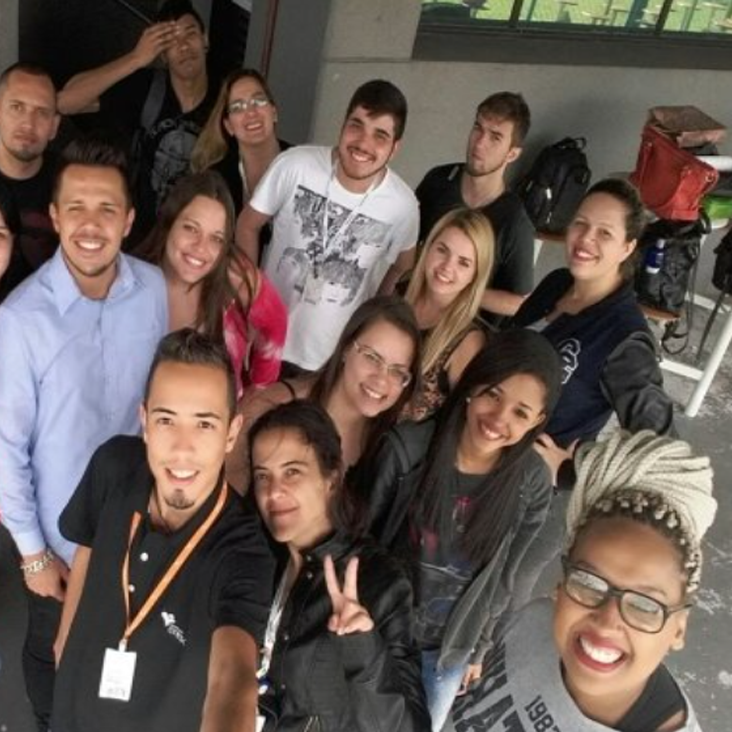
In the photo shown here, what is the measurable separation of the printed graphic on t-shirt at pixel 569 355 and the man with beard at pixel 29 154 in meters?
1.57

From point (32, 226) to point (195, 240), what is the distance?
0.55 metres

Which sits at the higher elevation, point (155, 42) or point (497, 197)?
point (155, 42)

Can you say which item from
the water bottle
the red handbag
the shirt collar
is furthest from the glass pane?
the shirt collar

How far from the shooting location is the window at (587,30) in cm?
500

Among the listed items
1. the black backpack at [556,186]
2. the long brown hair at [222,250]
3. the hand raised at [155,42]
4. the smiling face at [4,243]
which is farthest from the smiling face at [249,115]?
the black backpack at [556,186]

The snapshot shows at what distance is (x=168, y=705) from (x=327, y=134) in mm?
3329

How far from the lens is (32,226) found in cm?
256

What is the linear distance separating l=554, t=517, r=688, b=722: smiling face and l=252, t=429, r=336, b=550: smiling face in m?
0.64

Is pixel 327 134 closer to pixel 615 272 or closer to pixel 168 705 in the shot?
pixel 615 272

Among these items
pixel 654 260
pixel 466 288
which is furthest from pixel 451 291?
pixel 654 260

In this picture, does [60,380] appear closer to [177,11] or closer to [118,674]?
[118,674]

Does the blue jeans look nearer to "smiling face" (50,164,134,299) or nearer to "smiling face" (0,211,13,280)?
"smiling face" (50,164,134,299)

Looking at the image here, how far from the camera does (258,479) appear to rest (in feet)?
6.33

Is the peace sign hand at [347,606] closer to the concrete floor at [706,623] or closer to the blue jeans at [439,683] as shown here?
the blue jeans at [439,683]
